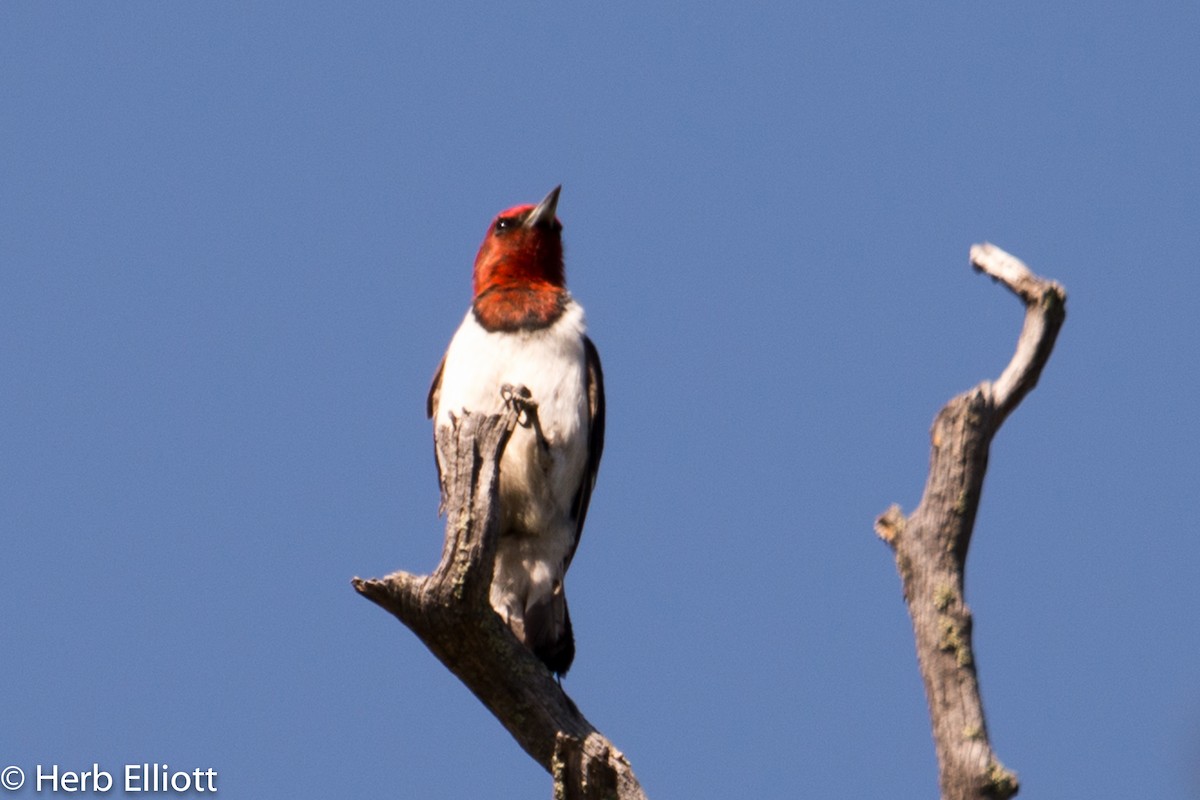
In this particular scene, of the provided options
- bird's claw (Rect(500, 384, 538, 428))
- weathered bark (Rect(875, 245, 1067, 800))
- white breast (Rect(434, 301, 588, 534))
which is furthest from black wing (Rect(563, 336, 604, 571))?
weathered bark (Rect(875, 245, 1067, 800))

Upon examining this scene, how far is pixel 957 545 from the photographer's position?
4762 millimetres

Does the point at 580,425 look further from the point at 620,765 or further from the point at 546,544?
the point at 620,765

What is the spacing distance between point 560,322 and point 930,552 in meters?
3.02

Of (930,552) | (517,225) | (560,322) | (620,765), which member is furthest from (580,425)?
(930,552)

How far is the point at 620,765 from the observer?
5941 millimetres

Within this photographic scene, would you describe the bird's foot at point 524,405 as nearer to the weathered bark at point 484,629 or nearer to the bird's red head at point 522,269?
the bird's red head at point 522,269

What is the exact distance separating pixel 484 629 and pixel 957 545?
1886 millimetres

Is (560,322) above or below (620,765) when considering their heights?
above

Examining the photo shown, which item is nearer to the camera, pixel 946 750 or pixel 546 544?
pixel 946 750

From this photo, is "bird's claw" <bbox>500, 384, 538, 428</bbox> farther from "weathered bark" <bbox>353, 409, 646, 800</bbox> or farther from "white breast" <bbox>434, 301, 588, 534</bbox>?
"weathered bark" <bbox>353, 409, 646, 800</bbox>

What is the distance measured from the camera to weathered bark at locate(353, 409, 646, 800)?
19.0ft

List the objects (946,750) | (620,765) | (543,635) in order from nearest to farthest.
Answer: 1. (946,750)
2. (620,765)
3. (543,635)

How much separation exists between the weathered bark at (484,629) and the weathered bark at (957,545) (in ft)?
4.98

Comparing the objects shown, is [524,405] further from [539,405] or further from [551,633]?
[551,633]
